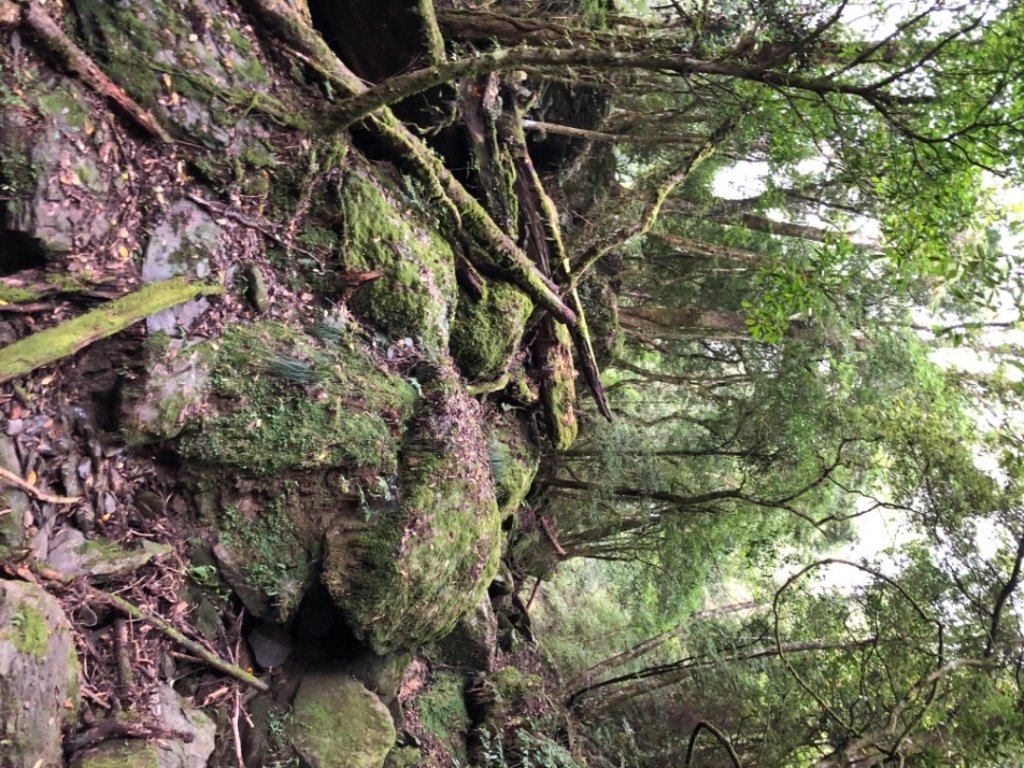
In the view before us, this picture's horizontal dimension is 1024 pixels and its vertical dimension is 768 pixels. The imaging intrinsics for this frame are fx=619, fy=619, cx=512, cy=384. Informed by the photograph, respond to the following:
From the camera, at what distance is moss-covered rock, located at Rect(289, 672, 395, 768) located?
3.78 metres

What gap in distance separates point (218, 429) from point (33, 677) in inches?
52.1

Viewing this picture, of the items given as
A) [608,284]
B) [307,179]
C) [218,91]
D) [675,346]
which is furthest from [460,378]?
[675,346]

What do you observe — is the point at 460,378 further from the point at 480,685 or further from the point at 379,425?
the point at 480,685

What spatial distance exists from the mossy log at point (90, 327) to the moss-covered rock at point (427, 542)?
1.64 metres

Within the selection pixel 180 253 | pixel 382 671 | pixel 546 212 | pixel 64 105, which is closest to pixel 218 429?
pixel 180 253

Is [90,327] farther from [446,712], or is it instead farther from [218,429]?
[446,712]

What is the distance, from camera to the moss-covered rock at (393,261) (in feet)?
13.9

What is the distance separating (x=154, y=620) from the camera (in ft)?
9.80

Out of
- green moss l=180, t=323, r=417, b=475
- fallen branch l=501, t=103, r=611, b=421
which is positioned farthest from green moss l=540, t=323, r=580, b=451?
green moss l=180, t=323, r=417, b=475

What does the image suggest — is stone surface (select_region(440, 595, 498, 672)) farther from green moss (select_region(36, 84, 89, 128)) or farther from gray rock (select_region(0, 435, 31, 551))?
green moss (select_region(36, 84, 89, 128))

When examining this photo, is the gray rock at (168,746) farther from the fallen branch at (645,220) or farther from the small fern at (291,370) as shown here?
the fallen branch at (645,220)

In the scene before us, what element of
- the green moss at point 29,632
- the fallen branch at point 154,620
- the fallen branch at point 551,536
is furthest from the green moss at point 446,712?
the fallen branch at point 551,536

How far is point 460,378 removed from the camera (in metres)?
5.40

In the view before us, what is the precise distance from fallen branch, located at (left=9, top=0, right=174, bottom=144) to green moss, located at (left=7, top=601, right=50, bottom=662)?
231 centimetres
